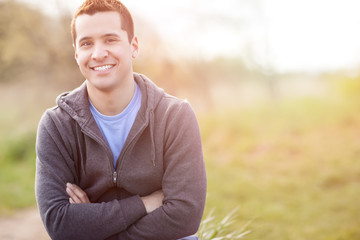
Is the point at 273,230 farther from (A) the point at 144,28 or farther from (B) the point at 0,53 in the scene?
(B) the point at 0,53

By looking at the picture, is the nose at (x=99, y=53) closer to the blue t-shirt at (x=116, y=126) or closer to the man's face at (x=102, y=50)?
the man's face at (x=102, y=50)

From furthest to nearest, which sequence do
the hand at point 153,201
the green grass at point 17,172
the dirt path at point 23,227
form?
the green grass at point 17,172 → the dirt path at point 23,227 → the hand at point 153,201

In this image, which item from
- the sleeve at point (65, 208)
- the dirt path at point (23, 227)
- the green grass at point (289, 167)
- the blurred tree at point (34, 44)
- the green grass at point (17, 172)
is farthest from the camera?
the blurred tree at point (34, 44)

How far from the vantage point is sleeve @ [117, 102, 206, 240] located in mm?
2115

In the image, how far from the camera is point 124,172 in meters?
2.21

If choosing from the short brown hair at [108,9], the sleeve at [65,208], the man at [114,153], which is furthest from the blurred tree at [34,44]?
the sleeve at [65,208]

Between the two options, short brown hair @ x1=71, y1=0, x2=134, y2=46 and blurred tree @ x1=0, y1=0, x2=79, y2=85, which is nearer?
short brown hair @ x1=71, y1=0, x2=134, y2=46

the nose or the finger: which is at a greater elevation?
the nose

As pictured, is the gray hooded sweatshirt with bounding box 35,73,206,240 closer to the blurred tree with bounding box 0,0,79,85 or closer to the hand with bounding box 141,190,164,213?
the hand with bounding box 141,190,164,213

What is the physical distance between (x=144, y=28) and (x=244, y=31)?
2810mm

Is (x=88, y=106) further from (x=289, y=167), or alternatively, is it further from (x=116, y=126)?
(x=289, y=167)

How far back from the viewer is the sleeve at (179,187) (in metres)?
2.12

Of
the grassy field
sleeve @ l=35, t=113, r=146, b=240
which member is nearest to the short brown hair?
sleeve @ l=35, t=113, r=146, b=240

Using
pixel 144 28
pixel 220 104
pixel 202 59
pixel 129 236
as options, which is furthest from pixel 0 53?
pixel 129 236
